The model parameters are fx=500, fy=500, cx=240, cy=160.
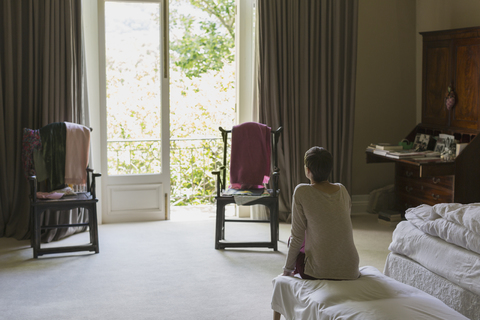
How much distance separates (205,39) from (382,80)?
2.18m

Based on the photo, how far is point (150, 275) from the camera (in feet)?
11.7

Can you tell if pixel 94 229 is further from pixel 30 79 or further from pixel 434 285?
pixel 434 285

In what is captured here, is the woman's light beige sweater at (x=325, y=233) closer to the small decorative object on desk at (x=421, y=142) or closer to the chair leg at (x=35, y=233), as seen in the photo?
the chair leg at (x=35, y=233)

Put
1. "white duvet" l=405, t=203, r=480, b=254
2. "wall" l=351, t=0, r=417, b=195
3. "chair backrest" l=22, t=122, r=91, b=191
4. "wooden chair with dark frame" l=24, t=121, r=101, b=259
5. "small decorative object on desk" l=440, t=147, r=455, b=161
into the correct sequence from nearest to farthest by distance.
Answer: "white duvet" l=405, t=203, r=480, b=254
"wooden chair with dark frame" l=24, t=121, r=101, b=259
"chair backrest" l=22, t=122, r=91, b=191
"small decorative object on desk" l=440, t=147, r=455, b=161
"wall" l=351, t=0, r=417, b=195

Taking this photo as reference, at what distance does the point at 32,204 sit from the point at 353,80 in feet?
10.5

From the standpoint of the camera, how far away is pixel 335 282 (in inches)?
92.4

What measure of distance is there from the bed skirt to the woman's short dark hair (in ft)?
2.33

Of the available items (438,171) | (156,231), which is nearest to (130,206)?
(156,231)

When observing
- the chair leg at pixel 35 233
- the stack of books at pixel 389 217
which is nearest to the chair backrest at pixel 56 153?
the chair leg at pixel 35 233

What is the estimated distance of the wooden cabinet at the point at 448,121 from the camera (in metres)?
4.31

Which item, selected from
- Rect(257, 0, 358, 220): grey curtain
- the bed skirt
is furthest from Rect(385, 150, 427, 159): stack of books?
the bed skirt

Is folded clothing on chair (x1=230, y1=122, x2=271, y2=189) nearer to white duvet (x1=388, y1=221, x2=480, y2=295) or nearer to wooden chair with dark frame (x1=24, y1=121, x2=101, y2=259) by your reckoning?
wooden chair with dark frame (x1=24, y1=121, x2=101, y2=259)

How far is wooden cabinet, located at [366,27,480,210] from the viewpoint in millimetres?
4312

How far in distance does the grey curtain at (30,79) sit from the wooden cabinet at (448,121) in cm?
295
